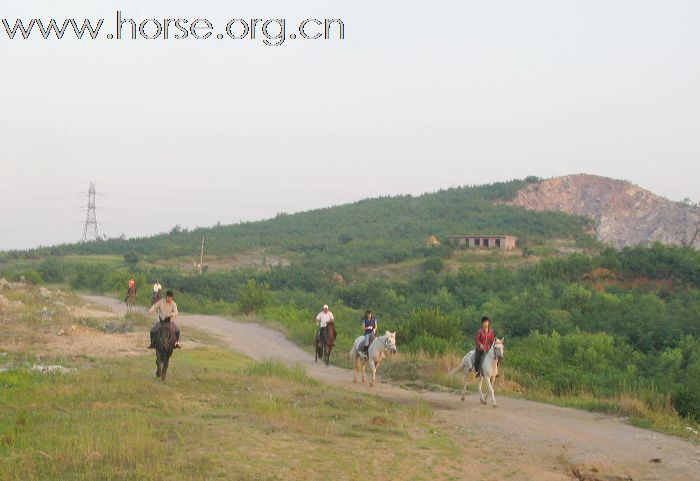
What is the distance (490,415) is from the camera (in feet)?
49.9

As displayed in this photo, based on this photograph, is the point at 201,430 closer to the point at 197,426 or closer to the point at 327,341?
the point at 197,426

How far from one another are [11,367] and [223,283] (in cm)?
4442

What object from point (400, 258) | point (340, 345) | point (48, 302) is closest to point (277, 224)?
point (400, 258)

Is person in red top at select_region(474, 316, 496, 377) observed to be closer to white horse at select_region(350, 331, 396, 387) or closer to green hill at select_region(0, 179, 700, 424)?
white horse at select_region(350, 331, 396, 387)

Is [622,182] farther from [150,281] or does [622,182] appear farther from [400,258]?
[150,281]

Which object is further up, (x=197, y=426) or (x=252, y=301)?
(x=252, y=301)

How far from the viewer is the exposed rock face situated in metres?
129

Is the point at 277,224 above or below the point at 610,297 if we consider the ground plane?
above

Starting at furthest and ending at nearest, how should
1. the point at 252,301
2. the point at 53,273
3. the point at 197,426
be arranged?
the point at 53,273 → the point at 252,301 → the point at 197,426

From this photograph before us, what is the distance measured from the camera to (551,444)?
12.5 meters

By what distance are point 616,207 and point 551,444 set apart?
13497cm

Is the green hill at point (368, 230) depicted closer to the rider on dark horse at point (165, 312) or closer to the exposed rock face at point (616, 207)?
the exposed rock face at point (616, 207)

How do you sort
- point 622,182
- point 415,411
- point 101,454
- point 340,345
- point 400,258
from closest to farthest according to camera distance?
1. point 101,454
2. point 415,411
3. point 340,345
4. point 400,258
5. point 622,182

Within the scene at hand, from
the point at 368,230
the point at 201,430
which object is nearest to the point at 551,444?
the point at 201,430
